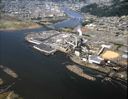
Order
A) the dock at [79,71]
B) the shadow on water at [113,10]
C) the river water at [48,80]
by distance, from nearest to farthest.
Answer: the river water at [48,80] < the dock at [79,71] < the shadow on water at [113,10]

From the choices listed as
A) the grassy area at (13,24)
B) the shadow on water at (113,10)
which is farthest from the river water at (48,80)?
the shadow on water at (113,10)

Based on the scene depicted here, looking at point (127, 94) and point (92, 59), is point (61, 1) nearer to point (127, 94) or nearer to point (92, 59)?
point (92, 59)

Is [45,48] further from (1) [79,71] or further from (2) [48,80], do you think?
(2) [48,80]

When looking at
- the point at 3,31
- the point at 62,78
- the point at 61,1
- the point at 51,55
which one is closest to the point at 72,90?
the point at 62,78

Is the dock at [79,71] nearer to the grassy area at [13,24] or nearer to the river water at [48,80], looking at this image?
the river water at [48,80]

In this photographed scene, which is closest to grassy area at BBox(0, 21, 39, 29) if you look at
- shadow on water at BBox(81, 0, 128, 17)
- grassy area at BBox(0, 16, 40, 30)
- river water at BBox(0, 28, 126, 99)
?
grassy area at BBox(0, 16, 40, 30)

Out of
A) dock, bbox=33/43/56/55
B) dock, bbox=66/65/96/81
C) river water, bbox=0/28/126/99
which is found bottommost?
river water, bbox=0/28/126/99

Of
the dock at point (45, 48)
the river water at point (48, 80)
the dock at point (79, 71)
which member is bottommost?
the river water at point (48, 80)

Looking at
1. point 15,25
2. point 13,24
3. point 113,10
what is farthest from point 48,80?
point 113,10

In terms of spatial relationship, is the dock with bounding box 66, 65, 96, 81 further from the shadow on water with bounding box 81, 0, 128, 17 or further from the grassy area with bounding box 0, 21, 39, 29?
the shadow on water with bounding box 81, 0, 128, 17
